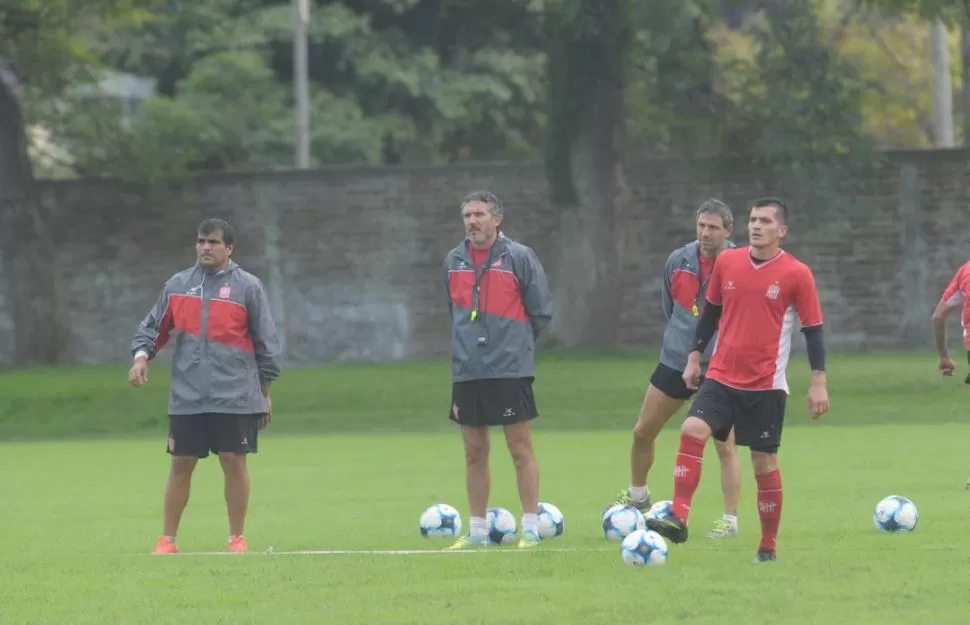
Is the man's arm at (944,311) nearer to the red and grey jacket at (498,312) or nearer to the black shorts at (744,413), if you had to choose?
the red and grey jacket at (498,312)

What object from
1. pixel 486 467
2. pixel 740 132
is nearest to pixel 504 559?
pixel 486 467

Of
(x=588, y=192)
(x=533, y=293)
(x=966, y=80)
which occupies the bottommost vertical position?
(x=533, y=293)

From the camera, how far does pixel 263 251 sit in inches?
1415

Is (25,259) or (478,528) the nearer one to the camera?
(478,528)

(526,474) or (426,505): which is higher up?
(526,474)

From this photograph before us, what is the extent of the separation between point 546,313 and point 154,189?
2442 centimetres

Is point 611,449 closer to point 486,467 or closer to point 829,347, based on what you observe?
point 486,467

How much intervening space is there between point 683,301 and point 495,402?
164 centimetres

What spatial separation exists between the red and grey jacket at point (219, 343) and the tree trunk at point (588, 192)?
64.4 ft

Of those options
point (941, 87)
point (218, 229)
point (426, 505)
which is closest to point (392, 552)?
point (218, 229)

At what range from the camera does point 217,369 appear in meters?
12.5

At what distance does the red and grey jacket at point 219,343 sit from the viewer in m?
12.5

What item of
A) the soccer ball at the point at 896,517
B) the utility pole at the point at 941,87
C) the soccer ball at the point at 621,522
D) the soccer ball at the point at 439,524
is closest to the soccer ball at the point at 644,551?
the soccer ball at the point at 621,522

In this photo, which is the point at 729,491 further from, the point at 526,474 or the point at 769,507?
the point at 769,507
